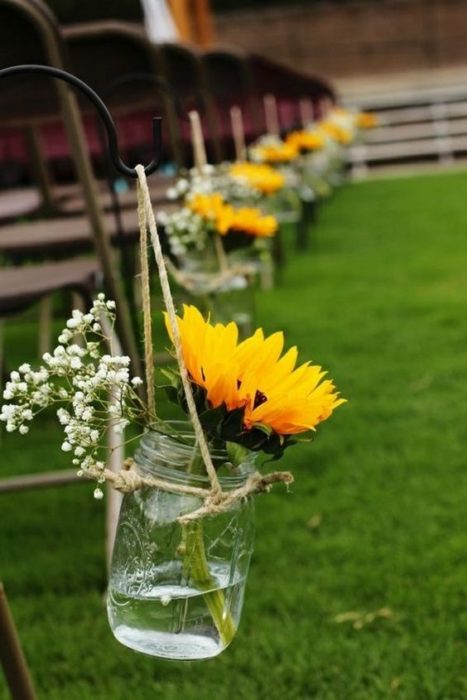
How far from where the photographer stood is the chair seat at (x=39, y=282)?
202cm

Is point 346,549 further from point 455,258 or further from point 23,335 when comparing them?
point 455,258

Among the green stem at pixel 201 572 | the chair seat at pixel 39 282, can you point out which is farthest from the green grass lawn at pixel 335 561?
the green stem at pixel 201 572

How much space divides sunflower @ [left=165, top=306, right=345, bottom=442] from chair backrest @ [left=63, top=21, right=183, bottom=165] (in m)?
1.59

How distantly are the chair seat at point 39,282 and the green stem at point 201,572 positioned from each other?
1030 millimetres

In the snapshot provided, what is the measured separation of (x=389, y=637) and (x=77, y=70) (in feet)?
4.67

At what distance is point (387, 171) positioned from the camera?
11.8 metres

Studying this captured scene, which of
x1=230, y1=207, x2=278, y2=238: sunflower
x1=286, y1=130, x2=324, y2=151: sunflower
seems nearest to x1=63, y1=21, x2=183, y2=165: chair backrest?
x1=230, y1=207, x2=278, y2=238: sunflower

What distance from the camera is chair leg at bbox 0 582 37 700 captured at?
1207 millimetres

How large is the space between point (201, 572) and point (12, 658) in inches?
11.7

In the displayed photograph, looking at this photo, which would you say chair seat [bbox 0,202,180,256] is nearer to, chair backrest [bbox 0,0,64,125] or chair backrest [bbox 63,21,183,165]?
chair backrest [bbox 63,21,183,165]

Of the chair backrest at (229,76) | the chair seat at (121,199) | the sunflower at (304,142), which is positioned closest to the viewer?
the chair seat at (121,199)

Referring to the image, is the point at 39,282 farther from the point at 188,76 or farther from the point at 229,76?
the point at 229,76

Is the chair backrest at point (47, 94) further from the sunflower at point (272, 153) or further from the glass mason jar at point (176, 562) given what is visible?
the sunflower at point (272, 153)

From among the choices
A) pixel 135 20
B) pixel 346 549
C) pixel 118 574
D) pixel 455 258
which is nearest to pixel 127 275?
pixel 346 549
